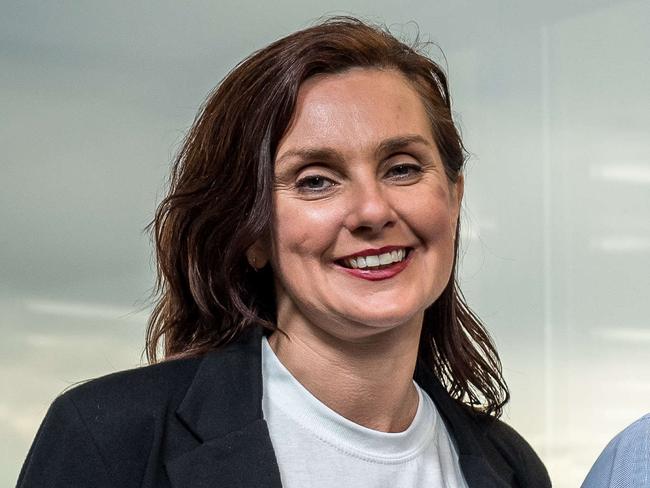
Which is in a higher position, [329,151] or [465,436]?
[329,151]

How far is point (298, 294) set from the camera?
5.72 feet

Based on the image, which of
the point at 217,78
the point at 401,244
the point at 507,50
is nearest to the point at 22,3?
the point at 217,78

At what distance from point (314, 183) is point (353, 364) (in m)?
0.25

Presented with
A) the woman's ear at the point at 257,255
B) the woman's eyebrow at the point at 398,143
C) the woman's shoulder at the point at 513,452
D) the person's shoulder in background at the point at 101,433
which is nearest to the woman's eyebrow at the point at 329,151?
the woman's eyebrow at the point at 398,143

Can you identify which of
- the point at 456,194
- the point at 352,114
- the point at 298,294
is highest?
the point at 352,114

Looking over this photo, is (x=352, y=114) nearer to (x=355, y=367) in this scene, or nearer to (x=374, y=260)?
(x=374, y=260)

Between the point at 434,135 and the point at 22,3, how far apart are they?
165cm

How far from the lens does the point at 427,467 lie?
180cm

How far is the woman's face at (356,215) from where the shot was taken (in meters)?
1.69

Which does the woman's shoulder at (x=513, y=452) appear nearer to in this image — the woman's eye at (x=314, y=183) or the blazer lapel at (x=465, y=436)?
the blazer lapel at (x=465, y=436)

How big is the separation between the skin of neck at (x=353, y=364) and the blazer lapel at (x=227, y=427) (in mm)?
59

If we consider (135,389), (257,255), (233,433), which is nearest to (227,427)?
(233,433)

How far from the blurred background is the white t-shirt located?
1.40 m

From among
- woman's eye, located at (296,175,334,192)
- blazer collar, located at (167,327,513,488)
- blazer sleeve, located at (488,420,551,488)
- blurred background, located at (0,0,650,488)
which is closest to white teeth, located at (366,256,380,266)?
woman's eye, located at (296,175,334,192)
